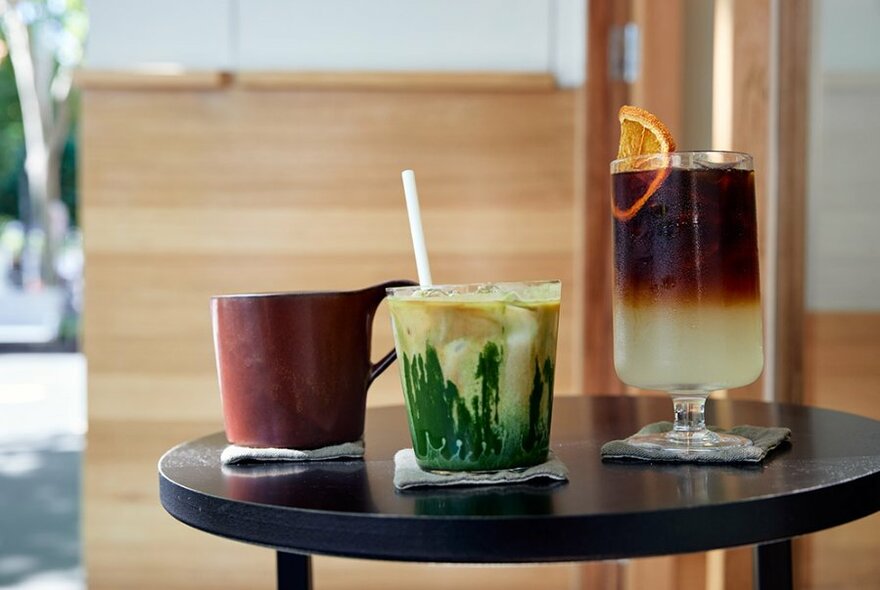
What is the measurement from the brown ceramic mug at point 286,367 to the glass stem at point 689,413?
237 millimetres

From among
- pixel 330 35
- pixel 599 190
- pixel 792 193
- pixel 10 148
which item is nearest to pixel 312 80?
pixel 330 35

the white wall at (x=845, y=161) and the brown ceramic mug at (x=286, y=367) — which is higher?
the white wall at (x=845, y=161)

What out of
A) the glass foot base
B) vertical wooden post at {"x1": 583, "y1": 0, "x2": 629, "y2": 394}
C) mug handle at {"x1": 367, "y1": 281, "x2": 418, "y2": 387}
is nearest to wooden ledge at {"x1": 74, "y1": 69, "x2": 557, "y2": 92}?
vertical wooden post at {"x1": 583, "y1": 0, "x2": 629, "y2": 394}

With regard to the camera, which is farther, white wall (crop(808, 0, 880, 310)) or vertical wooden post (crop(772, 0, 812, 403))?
vertical wooden post (crop(772, 0, 812, 403))

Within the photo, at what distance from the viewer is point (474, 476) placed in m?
0.69

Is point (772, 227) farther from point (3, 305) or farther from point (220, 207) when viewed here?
point (3, 305)

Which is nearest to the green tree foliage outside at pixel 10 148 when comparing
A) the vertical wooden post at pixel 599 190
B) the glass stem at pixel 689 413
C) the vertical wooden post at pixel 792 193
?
the vertical wooden post at pixel 599 190

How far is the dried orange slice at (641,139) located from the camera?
79 centimetres

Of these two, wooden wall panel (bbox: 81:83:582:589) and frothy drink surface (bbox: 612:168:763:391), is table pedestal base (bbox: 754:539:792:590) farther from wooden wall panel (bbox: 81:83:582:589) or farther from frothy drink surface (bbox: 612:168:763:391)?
wooden wall panel (bbox: 81:83:582:589)

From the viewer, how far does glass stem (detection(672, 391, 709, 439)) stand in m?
0.80

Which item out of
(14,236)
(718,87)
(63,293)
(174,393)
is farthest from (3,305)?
(718,87)

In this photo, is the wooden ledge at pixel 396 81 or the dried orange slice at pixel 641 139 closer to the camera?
the dried orange slice at pixel 641 139

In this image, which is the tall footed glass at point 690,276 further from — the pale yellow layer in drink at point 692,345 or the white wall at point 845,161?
the white wall at point 845,161

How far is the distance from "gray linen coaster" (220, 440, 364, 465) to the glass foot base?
197mm
